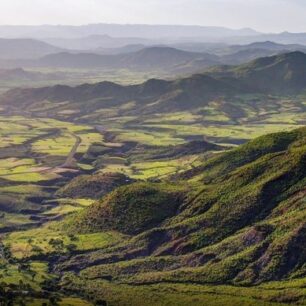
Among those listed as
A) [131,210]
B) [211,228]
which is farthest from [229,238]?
[131,210]

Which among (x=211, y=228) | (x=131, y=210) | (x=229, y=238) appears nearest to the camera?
(x=229, y=238)

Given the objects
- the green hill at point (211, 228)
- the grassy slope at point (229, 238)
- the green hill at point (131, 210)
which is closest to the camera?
the grassy slope at point (229, 238)

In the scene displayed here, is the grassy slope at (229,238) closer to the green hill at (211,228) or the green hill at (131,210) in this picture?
the green hill at (211,228)

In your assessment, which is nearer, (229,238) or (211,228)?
(229,238)

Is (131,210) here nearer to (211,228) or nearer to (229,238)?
(211,228)

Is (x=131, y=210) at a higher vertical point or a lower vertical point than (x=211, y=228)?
lower

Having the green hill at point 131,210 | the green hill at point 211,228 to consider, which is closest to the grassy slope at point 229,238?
the green hill at point 211,228

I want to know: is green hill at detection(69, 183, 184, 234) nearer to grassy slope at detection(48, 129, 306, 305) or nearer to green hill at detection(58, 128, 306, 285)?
green hill at detection(58, 128, 306, 285)

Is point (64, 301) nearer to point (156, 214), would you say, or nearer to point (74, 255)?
point (74, 255)

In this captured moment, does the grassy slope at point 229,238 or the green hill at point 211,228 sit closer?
the grassy slope at point 229,238

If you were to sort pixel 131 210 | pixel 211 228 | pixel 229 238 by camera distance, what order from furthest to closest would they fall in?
pixel 131 210 < pixel 211 228 < pixel 229 238

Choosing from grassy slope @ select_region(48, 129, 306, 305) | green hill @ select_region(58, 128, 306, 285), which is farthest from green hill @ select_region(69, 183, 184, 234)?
grassy slope @ select_region(48, 129, 306, 305)
